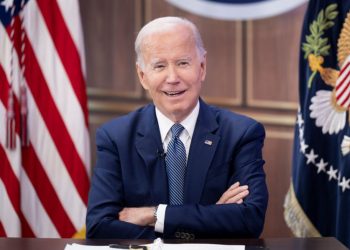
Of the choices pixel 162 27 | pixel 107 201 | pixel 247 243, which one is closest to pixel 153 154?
pixel 107 201

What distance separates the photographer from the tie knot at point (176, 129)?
2.71m

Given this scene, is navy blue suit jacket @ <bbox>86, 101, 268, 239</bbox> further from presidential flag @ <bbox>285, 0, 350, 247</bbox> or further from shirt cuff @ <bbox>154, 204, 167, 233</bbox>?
presidential flag @ <bbox>285, 0, 350, 247</bbox>

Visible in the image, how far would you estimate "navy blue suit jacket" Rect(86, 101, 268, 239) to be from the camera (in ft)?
7.99

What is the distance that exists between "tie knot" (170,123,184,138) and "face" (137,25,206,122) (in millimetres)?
61

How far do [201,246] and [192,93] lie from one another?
0.83 metres

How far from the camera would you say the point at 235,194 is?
8.35ft

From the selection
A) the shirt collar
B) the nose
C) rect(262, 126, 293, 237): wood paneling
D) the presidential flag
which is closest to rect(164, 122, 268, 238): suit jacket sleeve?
the shirt collar

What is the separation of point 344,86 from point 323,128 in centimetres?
26

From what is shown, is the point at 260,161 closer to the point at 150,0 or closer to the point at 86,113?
the point at 86,113

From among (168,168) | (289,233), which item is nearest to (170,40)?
(168,168)

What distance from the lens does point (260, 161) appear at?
8.80ft

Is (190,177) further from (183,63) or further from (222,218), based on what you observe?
(183,63)

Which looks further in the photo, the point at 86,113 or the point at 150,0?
the point at 150,0

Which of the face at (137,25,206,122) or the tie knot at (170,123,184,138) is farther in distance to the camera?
the tie knot at (170,123,184,138)
